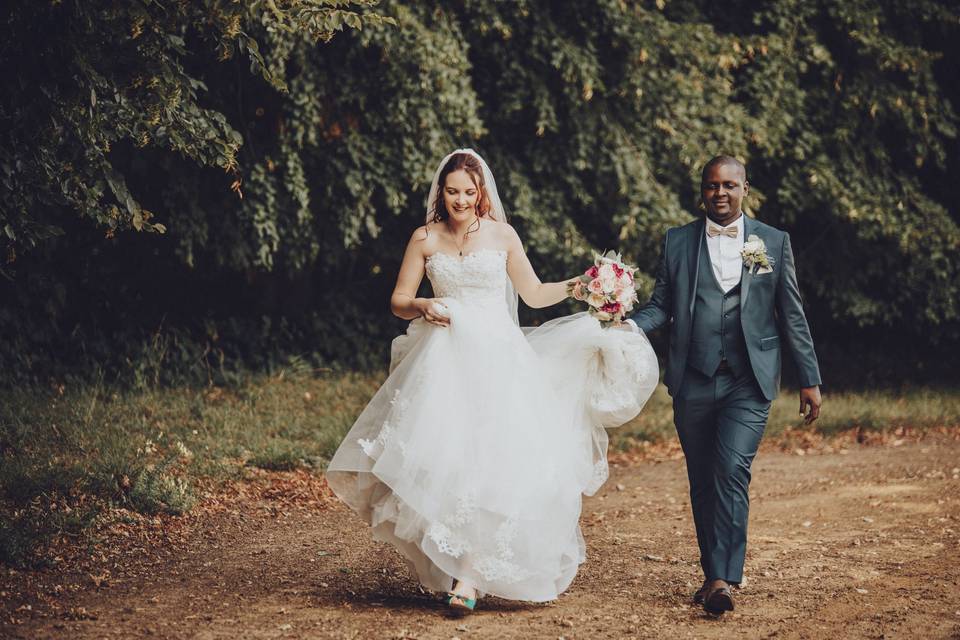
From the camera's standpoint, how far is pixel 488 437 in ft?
17.1

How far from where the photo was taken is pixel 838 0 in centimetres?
1303

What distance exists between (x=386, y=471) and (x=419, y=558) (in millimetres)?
519

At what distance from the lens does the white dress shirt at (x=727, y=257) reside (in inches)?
212

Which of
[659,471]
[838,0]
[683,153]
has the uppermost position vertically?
[838,0]

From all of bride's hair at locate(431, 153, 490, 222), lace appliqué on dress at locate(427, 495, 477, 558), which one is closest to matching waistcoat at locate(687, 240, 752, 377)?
bride's hair at locate(431, 153, 490, 222)

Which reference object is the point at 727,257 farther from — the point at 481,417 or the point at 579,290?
the point at 481,417

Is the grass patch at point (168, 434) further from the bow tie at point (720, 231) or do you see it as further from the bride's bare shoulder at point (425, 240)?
the bow tie at point (720, 231)

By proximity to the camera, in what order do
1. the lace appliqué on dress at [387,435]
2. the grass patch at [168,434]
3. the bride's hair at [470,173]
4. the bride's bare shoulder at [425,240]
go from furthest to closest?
the grass patch at [168,434], the bride's bare shoulder at [425,240], the bride's hair at [470,173], the lace appliqué on dress at [387,435]

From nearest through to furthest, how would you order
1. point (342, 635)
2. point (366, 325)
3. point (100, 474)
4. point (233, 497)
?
1. point (342, 635)
2. point (100, 474)
3. point (233, 497)
4. point (366, 325)

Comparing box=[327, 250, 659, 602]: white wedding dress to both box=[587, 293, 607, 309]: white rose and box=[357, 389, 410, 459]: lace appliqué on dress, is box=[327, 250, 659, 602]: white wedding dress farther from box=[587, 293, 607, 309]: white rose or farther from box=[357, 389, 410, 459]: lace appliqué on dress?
box=[587, 293, 607, 309]: white rose

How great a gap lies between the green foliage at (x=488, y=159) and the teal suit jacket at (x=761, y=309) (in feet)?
9.93

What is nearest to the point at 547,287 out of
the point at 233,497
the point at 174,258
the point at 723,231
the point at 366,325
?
the point at 723,231

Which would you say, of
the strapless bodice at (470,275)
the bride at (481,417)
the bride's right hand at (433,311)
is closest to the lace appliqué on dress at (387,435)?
the bride at (481,417)

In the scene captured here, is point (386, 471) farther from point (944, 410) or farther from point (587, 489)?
point (944, 410)
